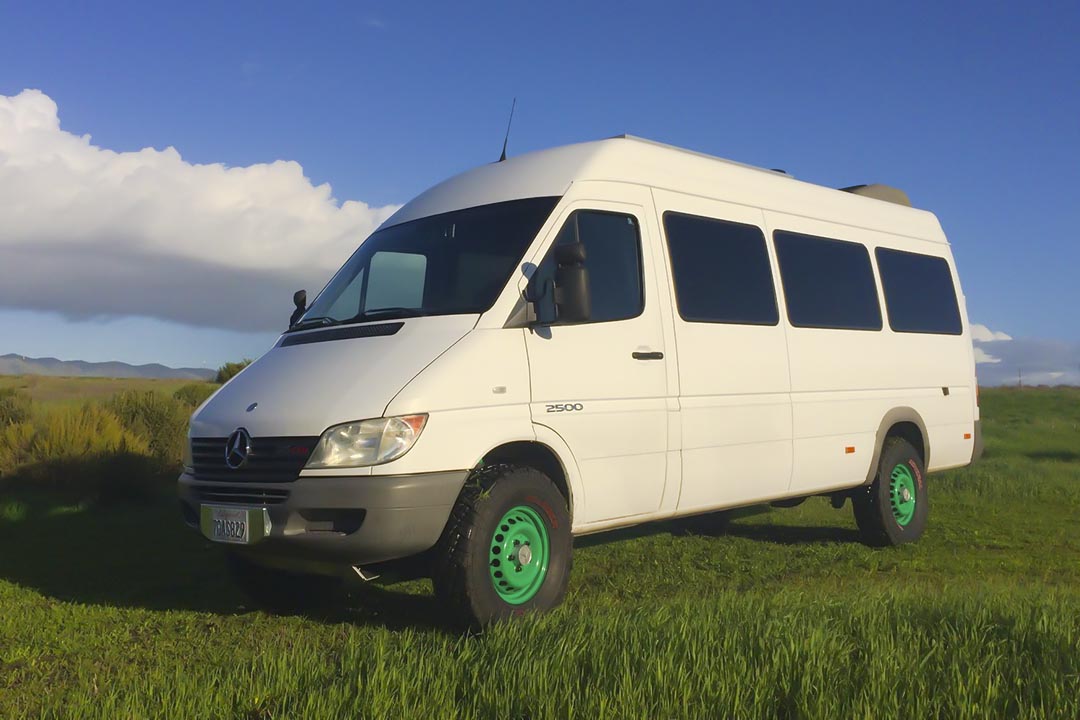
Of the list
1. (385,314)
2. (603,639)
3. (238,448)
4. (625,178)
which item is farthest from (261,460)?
(625,178)

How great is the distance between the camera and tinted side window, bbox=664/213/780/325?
6.96 metres

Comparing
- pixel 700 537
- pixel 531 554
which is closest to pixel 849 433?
pixel 700 537

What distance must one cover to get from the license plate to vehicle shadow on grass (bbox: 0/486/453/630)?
0.41 metres

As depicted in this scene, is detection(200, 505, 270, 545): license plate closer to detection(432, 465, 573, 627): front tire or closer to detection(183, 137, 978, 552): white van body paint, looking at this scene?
detection(183, 137, 978, 552): white van body paint

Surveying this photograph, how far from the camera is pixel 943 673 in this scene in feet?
13.5

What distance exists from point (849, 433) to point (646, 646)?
4.60 m

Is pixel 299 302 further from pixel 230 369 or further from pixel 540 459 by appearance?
pixel 230 369

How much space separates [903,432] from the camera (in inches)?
367

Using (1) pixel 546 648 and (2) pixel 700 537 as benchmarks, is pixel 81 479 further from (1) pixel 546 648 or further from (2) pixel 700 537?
(1) pixel 546 648

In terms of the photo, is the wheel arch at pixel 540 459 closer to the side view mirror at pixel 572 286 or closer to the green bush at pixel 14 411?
the side view mirror at pixel 572 286

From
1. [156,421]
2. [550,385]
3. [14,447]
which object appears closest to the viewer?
[550,385]

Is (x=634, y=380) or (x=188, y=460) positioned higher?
(x=634, y=380)

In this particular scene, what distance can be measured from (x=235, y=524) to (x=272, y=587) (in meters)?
1.16

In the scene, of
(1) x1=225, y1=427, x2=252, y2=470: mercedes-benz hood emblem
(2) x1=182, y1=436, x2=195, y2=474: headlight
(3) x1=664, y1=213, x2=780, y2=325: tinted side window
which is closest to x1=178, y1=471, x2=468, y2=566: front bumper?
(1) x1=225, y1=427, x2=252, y2=470: mercedes-benz hood emblem
